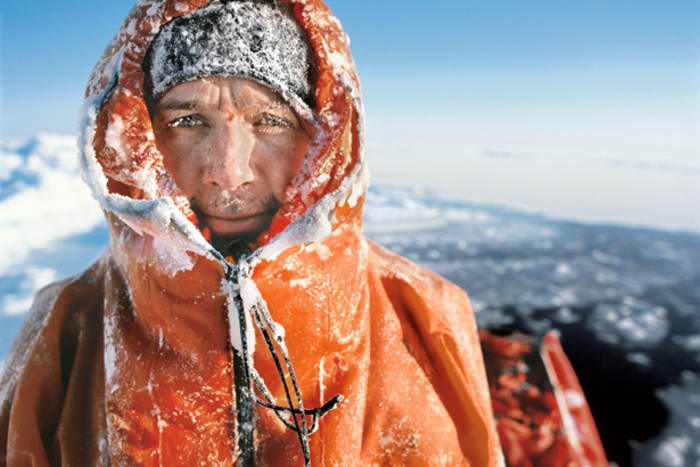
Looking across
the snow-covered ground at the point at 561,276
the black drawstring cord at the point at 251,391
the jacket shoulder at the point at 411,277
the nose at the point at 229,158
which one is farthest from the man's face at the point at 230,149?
the snow-covered ground at the point at 561,276

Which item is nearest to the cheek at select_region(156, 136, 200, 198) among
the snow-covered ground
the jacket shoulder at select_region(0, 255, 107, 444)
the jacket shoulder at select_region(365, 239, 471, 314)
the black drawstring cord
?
the black drawstring cord

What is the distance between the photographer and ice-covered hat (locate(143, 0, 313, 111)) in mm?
888

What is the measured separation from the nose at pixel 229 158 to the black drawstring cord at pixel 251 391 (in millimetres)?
168

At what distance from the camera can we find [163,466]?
0.82 metres

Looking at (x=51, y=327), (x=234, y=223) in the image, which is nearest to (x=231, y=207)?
(x=234, y=223)

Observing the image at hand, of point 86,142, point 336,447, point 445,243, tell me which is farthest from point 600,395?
point 445,243

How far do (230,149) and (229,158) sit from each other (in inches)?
0.9

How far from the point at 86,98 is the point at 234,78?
36cm

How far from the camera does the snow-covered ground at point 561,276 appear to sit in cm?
239

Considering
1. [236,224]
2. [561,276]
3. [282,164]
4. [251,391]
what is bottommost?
[561,276]

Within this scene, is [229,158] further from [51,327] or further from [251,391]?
[51,327]

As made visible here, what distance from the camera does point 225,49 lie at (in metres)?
0.89

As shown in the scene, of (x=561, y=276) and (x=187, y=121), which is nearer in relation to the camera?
(x=187, y=121)

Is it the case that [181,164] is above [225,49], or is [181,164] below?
below
